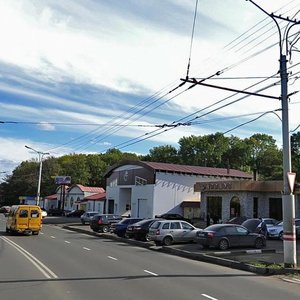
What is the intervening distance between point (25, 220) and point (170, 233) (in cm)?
1111

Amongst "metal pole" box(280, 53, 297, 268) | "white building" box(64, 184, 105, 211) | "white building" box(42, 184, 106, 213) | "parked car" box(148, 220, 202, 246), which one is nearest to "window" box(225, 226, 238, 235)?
"parked car" box(148, 220, 202, 246)

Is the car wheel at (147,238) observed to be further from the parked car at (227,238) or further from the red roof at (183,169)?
the red roof at (183,169)

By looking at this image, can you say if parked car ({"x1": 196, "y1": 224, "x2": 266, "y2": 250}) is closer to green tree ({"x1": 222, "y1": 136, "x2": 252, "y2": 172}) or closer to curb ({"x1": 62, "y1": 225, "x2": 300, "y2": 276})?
curb ({"x1": 62, "y1": 225, "x2": 300, "y2": 276})

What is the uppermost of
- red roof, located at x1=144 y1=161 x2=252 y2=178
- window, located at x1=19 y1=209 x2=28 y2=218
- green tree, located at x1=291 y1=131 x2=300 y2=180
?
green tree, located at x1=291 y1=131 x2=300 y2=180

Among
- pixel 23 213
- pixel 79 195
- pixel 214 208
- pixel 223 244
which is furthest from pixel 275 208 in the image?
pixel 79 195

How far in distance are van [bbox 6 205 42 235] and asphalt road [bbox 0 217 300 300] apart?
1413 centimetres

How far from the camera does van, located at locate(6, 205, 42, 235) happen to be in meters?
32.1

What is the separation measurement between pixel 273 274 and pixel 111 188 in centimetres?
5112

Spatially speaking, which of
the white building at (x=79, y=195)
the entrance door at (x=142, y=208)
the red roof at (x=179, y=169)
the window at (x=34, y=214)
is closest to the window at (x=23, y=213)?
the window at (x=34, y=214)

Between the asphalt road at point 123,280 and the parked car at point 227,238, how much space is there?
546cm

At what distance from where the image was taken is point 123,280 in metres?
12.6

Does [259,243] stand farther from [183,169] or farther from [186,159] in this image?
[186,159]

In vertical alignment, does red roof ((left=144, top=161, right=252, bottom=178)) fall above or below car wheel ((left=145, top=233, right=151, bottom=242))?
above

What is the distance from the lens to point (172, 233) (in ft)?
89.1
